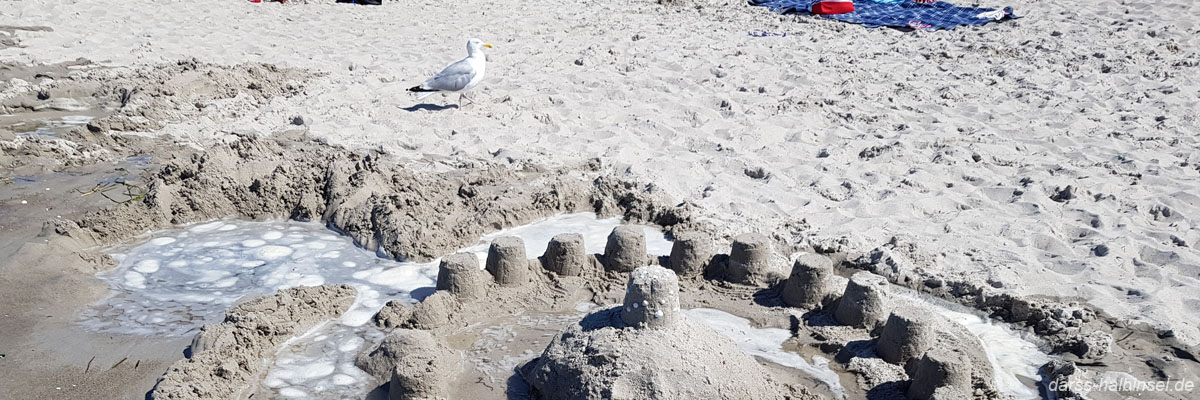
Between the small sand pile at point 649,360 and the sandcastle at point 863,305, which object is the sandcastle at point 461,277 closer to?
the small sand pile at point 649,360

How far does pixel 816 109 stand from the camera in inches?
252

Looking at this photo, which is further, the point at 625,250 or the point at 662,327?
the point at 625,250

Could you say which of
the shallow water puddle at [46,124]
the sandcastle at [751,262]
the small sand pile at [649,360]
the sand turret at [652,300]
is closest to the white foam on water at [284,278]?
the sandcastle at [751,262]

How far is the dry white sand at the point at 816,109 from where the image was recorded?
4.35 m

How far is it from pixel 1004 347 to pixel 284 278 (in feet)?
10.5

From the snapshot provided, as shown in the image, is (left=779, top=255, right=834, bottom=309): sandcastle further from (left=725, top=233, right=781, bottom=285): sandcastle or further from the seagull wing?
the seagull wing

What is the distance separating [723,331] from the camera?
3449 millimetres

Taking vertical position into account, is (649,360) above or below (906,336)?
above

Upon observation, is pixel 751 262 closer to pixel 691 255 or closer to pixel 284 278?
pixel 691 255

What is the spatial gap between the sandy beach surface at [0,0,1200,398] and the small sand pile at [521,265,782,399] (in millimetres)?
1526

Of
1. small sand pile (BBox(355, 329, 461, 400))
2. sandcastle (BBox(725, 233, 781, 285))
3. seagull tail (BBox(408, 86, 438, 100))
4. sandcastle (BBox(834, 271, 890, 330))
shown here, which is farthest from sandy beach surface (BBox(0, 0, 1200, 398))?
small sand pile (BBox(355, 329, 461, 400))

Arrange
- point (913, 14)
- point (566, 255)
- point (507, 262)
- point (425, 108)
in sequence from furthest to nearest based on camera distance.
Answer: point (913, 14)
point (425, 108)
point (566, 255)
point (507, 262)

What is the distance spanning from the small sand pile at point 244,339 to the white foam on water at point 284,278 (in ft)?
0.20

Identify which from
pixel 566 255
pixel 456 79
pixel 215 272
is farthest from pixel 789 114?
pixel 215 272
